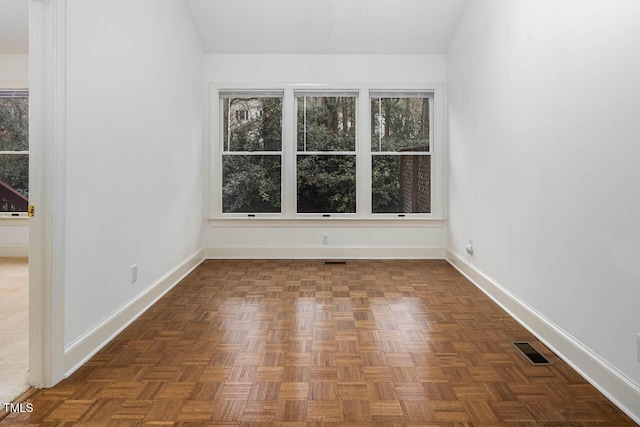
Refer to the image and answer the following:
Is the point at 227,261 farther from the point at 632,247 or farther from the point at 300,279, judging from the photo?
the point at 632,247

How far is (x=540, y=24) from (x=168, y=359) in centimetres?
326

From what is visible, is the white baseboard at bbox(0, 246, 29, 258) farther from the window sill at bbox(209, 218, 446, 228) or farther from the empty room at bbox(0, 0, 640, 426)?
the window sill at bbox(209, 218, 446, 228)

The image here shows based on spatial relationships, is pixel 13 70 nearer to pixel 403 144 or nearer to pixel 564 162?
pixel 403 144

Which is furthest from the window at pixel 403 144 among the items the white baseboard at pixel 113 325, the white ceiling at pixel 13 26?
the white ceiling at pixel 13 26

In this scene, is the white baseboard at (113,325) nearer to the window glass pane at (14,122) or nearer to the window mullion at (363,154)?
the window mullion at (363,154)

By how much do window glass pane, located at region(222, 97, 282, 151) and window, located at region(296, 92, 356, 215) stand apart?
11.6 inches

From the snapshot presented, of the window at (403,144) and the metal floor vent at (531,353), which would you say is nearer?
the metal floor vent at (531,353)

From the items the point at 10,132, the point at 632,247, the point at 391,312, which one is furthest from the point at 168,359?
the point at 10,132

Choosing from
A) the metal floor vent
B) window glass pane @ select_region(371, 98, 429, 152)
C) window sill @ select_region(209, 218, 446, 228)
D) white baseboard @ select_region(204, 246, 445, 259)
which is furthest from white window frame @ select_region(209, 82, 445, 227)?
the metal floor vent

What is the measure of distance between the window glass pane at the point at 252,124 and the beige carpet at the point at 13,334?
279cm

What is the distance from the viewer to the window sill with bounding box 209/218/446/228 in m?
5.43

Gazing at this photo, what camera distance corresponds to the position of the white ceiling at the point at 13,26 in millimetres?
4682

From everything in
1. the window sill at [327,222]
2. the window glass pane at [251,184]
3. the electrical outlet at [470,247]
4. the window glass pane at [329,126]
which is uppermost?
the window glass pane at [329,126]

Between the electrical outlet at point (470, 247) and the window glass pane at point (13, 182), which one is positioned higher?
the window glass pane at point (13, 182)
